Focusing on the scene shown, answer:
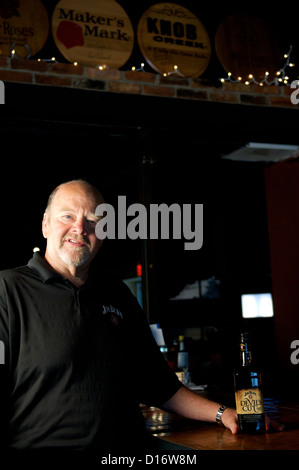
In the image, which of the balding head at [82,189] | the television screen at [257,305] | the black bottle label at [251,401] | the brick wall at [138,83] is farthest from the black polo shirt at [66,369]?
the television screen at [257,305]

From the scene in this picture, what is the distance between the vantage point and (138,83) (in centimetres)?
342

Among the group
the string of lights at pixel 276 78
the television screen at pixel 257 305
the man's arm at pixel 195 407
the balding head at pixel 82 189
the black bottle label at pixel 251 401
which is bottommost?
the man's arm at pixel 195 407

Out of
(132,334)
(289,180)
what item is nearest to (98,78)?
(289,180)

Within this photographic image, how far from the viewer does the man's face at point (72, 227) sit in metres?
1.73

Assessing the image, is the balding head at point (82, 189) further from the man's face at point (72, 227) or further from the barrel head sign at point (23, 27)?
the barrel head sign at point (23, 27)

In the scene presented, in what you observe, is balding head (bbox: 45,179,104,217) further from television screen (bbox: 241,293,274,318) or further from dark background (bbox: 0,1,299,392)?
television screen (bbox: 241,293,274,318)

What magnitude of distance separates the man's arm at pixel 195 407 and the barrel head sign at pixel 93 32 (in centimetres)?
232

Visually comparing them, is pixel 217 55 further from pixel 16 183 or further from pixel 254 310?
pixel 254 310

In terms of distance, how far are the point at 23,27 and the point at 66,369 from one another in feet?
7.97

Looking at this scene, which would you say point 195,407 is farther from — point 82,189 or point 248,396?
point 82,189

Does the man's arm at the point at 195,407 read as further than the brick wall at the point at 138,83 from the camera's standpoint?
No

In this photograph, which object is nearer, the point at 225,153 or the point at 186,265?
the point at 225,153

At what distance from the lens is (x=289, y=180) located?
2.83 meters

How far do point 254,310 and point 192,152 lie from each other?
2799 mm
